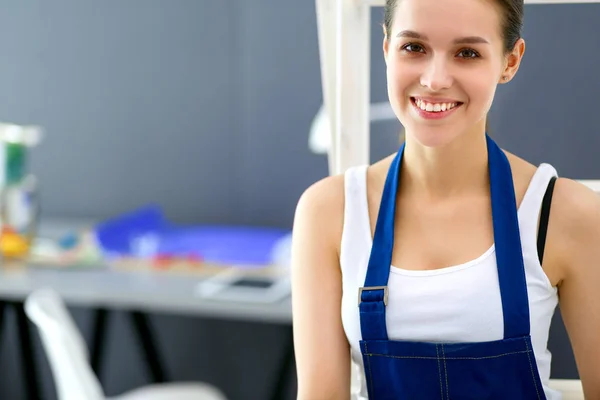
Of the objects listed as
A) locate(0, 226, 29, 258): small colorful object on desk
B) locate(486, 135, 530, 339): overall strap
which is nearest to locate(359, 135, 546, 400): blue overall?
locate(486, 135, 530, 339): overall strap

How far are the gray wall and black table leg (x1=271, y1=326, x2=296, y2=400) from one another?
10 centimetres

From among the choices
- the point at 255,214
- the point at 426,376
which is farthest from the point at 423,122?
the point at 255,214

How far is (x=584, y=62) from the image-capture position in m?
1.32

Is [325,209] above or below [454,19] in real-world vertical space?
below

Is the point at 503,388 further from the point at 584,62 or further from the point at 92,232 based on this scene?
the point at 92,232

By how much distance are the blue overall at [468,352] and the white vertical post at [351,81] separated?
221 mm

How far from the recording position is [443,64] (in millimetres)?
1008

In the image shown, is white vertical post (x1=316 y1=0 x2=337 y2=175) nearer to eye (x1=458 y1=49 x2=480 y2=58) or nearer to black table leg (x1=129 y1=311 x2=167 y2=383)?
eye (x1=458 y1=49 x2=480 y2=58)

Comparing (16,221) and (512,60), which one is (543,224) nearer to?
(512,60)

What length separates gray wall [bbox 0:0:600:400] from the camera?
309cm

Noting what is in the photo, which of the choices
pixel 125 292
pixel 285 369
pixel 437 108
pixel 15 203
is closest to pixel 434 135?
pixel 437 108

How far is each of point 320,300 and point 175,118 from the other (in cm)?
217

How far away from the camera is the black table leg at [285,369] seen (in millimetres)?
2822

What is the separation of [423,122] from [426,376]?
1.14 feet
